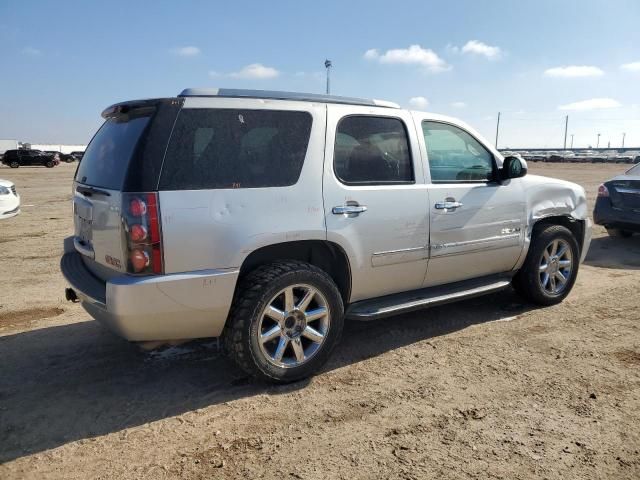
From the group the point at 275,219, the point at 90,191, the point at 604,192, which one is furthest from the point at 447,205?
Answer: the point at 604,192

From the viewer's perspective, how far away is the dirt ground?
2650 millimetres

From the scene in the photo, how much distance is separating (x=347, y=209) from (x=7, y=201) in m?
8.37

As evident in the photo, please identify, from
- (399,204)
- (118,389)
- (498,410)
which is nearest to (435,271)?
(399,204)

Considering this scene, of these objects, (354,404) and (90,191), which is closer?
(354,404)

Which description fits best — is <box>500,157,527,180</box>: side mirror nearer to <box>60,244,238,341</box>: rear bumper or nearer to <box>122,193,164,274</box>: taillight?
<box>60,244,238,341</box>: rear bumper

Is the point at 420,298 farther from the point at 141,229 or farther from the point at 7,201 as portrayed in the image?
the point at 7,201

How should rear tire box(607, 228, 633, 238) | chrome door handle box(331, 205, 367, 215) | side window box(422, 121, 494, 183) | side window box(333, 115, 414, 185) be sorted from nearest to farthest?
chrome door handle box(331, 205, 367, 215)
side window box(333, 115, 414, 185)
side window box(422, 121, 494, 183)
rear tire box(607, 228, 633, 238)

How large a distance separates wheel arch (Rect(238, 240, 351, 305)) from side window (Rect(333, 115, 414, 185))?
52cm

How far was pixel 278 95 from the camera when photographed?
3.57 metres

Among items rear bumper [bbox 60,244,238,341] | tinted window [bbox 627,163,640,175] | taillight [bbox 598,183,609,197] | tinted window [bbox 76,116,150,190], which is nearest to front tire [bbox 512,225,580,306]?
rear bumper [bbox 60,244,238,341]

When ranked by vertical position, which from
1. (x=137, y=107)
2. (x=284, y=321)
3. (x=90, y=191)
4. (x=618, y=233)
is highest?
(x=137, y=107)

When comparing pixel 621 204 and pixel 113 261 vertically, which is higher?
pixel 113 261

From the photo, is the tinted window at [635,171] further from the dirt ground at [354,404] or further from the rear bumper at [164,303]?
the rear bumper at [164,303]

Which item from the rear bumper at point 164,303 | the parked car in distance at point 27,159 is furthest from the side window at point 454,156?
the parked car in distance at point 27,159
